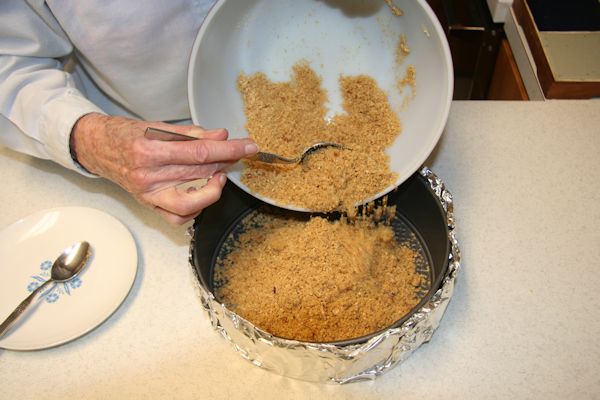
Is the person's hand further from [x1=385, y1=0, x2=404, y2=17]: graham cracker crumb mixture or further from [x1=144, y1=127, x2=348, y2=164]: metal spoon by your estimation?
[x1=385, y1=0, x2=404, y2=17]: graham cracker crumb mixture

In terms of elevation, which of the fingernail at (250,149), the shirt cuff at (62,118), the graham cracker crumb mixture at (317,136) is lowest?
the graham cracker crumb mixture at (317,136)

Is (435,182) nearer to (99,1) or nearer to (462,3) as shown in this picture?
(99,1)

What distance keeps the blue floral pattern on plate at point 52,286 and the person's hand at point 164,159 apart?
0.78ft

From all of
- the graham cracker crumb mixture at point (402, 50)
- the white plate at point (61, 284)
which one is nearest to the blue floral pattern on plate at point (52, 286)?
the white plate at point (61, 284)

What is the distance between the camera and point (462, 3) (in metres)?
1.49

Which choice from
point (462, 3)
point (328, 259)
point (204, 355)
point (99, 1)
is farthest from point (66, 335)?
point (462, 3)

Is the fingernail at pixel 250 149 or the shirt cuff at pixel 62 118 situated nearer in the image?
the fingernail at pixel 250 149

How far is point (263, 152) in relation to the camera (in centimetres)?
85

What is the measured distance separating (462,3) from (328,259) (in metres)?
1.00

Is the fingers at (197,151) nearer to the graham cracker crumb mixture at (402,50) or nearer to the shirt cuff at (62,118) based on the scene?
the shirt cuff at (62,118)

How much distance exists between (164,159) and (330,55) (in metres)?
0.43

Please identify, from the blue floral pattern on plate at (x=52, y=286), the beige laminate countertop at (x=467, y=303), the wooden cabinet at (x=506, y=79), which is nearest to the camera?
the beige laminate countertop at (x=467, y=303)

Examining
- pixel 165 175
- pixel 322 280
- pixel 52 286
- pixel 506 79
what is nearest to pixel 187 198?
pixel 165 175

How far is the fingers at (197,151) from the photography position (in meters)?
0.72
